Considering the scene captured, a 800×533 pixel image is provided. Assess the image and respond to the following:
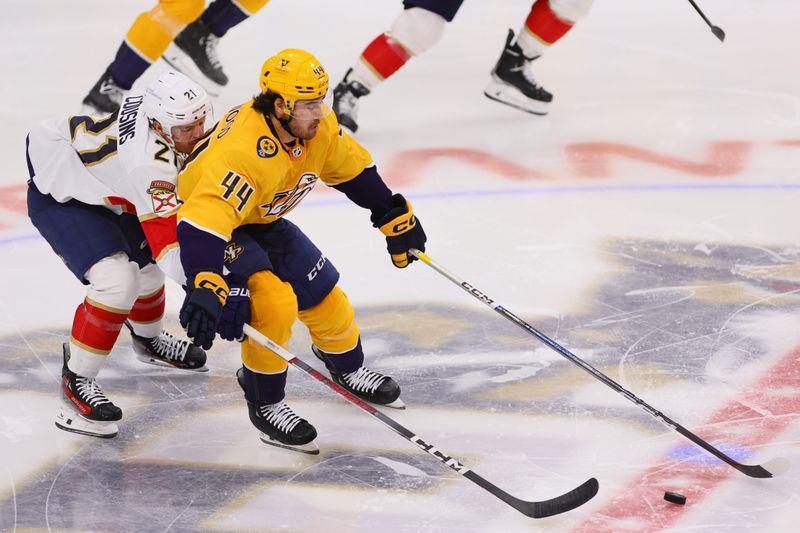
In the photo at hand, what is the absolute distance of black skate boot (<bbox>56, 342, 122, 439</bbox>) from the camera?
128 inches

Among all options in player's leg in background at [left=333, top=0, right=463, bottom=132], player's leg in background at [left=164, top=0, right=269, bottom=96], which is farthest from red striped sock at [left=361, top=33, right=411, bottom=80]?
player's leg in background at [left=164, top=0, right=269, bottom=96]

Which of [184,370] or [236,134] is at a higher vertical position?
[236,134]

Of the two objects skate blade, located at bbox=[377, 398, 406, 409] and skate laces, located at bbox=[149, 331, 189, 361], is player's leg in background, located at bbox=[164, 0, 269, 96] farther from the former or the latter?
skate blade, located at bbox=[377, 398, 406, 409]

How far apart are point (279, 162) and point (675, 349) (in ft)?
4.59

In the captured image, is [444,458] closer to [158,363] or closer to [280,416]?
[280,416]

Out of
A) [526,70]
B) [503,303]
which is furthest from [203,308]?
[526,70]

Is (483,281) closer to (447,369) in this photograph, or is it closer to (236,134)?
(447,369)

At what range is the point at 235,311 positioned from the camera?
2941 millimetres

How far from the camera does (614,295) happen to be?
406 cm

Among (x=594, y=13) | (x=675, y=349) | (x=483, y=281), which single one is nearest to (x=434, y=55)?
(x=594, y=13)

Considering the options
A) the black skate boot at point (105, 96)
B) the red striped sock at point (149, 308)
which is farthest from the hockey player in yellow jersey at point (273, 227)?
→ the black skate boot at point (105, 96)

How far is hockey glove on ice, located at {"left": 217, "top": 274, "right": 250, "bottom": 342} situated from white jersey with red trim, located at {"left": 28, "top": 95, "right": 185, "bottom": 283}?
5.6 inches

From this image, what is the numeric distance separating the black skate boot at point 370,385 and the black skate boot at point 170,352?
0.37m

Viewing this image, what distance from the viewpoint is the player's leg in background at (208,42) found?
17.8 feet
